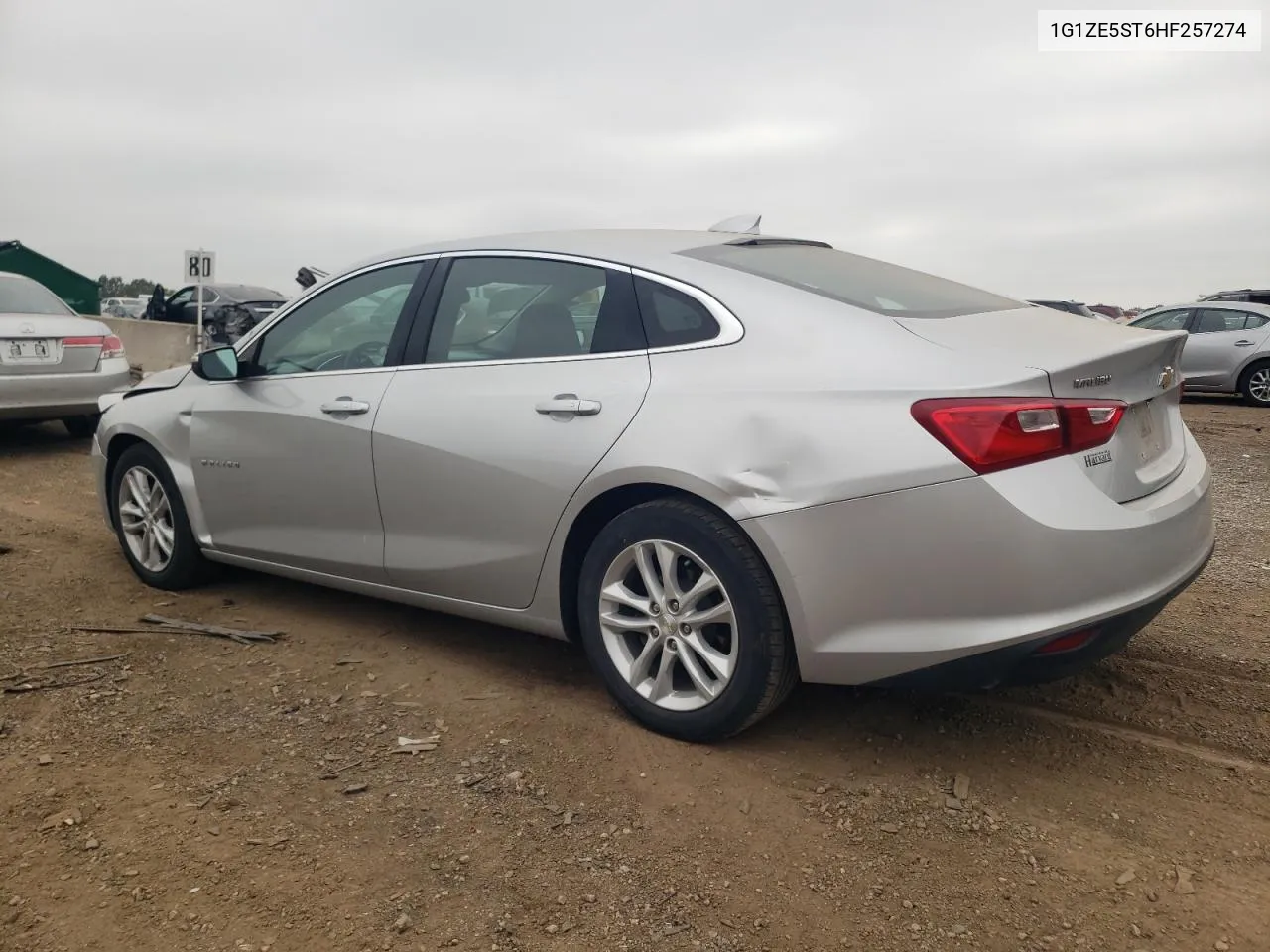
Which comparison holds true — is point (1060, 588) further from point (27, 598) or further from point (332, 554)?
point (27, 598)

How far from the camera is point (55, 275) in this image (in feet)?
68.4

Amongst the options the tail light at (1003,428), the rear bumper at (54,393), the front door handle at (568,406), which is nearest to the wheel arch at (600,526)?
the front door handle at (568,406)

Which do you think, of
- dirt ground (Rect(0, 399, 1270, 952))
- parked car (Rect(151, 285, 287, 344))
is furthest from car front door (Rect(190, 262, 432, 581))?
parked car (Rect(151, 285, 287, 344))

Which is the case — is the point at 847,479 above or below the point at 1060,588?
above

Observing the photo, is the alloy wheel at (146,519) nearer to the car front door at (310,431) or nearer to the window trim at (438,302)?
the car front door at (310,431)

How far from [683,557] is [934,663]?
75 cm

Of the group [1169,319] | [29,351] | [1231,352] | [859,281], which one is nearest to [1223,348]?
[1231,352]

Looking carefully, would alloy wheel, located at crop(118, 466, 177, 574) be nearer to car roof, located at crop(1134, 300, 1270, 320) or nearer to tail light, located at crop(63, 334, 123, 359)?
tail light, located at crop(63, 334, 123, 359)

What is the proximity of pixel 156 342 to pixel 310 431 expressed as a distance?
14.1 m

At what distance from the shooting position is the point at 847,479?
2.67 m

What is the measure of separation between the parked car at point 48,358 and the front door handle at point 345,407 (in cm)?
556

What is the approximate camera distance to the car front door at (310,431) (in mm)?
3889

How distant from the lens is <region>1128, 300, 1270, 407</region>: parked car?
14.0 meters

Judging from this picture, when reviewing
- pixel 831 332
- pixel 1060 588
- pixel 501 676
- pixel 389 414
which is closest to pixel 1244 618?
pixel 1060 588
